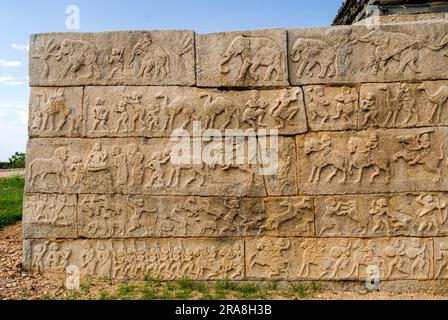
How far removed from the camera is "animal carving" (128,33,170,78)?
18.8ft

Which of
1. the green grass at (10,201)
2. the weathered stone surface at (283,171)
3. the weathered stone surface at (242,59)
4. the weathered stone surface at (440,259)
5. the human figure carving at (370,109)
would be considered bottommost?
the weathered stone surface at (440,259)

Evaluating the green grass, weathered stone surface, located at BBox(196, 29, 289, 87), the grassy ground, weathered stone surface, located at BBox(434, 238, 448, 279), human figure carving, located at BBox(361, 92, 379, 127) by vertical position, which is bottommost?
the grassy ground

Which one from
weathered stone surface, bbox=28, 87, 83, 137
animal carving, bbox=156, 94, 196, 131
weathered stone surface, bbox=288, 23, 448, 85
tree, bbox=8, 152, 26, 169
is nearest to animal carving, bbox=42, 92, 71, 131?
weathered stone surface, bbox=28, 87, 83, 137

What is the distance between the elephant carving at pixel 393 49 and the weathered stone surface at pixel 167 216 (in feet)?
8.36

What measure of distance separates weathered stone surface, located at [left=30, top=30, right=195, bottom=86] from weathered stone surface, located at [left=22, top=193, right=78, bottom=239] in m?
1.64

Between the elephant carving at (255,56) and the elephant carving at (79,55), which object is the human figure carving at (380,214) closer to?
the elephant carving at (255,56)

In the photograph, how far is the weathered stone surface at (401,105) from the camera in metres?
5.55

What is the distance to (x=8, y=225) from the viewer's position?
28.4 ft

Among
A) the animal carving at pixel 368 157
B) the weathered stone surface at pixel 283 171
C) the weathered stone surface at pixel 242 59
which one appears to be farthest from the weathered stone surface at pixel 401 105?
the weathered stone surface at pixel 242 59

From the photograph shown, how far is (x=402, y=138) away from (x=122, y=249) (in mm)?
4154

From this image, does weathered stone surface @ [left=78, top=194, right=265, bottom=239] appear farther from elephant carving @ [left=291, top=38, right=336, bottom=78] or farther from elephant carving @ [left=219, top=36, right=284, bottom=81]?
elephant carving @ [left=291, top=38, right=336, bottom=78]

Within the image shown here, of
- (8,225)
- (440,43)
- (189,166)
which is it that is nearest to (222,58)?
(189,166)

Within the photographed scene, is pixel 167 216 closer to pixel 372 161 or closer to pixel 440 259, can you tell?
pixel 372 161

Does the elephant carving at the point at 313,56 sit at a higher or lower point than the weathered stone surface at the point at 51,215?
higher
